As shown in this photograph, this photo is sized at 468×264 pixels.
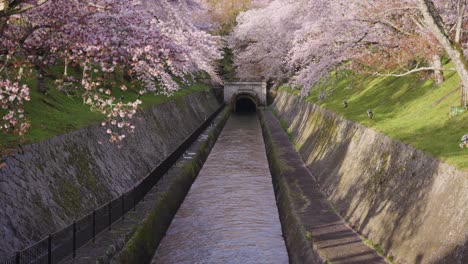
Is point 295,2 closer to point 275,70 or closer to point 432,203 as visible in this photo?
point 275,70

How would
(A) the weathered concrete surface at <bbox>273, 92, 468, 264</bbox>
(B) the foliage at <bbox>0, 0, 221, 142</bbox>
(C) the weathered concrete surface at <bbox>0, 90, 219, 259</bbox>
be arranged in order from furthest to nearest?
1. (B) the foliage at <bbox>0, 0, 221, 142</bbox>
2. (C) the weathered concrete surface at <bbox>0, 90, 219, 259</bbox>
3. (A) the weathered concrete surface at <bbox>273, 92, 468, 264</bbox>

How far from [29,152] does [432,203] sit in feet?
31.5

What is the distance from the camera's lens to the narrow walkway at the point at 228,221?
17.7 meters

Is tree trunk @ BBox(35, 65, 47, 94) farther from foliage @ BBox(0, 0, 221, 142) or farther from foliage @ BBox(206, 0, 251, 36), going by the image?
foliage @ BBox(206, 0, 251, 36)

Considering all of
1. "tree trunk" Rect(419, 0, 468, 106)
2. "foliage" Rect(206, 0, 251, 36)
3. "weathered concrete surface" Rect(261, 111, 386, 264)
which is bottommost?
"weathered concrete surface" Rect(261, 111, 386, 264)

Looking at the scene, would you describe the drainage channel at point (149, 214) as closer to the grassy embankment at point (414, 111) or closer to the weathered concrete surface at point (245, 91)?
the grassy embankment at point (414, 111)

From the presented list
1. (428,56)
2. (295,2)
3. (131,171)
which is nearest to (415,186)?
(428,56)

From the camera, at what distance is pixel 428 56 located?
2205 cm

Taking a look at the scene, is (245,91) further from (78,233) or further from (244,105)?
(78,233)

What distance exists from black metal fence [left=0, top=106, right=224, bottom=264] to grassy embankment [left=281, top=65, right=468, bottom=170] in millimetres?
8128

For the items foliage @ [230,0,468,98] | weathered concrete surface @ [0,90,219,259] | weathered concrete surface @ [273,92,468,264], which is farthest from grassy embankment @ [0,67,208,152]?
foliage @ [230,0,468,98]

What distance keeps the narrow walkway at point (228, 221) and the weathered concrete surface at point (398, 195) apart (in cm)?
262

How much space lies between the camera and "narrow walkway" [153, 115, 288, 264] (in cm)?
1773

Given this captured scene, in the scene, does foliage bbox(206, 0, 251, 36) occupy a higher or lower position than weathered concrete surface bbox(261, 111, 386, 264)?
higher
